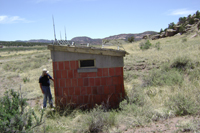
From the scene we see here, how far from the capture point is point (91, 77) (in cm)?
724

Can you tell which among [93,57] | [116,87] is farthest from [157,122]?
[93,57]

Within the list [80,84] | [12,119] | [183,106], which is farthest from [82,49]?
[183,106]

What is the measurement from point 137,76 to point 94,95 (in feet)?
15.3

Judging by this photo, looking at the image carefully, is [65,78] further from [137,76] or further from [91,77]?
[137,76]

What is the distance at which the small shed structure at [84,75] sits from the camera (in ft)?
23.6

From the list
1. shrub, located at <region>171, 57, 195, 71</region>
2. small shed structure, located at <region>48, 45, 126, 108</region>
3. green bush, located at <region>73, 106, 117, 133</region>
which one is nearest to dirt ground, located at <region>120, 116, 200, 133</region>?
green bush, located at <region>73, 106, 117, 133</region>

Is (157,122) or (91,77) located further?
(91,77)

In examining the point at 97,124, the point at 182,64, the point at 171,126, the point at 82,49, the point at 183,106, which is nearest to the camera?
the point at 171,126

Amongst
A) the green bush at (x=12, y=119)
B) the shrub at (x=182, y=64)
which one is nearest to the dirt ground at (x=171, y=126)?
the green bush at (x=12, y=119)

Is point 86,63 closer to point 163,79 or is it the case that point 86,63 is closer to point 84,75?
point 84,75

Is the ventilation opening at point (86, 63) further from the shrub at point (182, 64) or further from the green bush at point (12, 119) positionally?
the shrub at point (182, 64)

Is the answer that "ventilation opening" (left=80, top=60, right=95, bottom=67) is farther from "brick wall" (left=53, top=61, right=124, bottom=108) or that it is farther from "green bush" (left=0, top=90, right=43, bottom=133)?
"green bush" (left=0, top=90, right=43, bottom=133)

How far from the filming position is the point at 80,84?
7254mm

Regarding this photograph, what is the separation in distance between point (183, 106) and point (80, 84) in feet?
12.9
